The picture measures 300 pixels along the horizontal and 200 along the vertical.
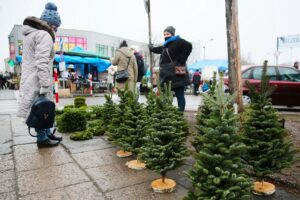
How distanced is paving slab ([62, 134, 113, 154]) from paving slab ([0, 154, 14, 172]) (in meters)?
Result: 0.86

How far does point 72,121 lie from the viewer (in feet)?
18.9

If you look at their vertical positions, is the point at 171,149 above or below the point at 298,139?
above

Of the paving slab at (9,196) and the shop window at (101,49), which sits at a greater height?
the shop window at (101,49)

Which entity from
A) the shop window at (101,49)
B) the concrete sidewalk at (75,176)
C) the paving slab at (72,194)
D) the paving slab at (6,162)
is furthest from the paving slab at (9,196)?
the shop window at (101,49)

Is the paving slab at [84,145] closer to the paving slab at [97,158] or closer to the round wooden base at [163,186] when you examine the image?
the paving slab at [97,158]

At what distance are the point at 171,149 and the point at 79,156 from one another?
184 centimetres

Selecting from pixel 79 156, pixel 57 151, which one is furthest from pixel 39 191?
pixel 57 151

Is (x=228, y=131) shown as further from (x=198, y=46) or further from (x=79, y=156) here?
(x=198, y=46)

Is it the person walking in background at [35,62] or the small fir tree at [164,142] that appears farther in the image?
the person walking in background at [35,62]

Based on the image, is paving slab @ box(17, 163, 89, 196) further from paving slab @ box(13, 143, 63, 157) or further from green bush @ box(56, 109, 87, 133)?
green bush @ box(56, 109, 87, 133)

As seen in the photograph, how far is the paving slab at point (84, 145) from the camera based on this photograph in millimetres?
4512

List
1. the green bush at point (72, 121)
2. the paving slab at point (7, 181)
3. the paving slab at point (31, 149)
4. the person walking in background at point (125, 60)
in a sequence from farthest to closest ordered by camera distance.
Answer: the person walking in background at point (125, 60)
the green bush at point (72, 121)
the paving slab at point (31, 149)
the paving slab at point (7, 181)

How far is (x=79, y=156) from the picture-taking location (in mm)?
4141

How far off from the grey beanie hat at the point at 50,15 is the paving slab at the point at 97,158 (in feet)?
7.05
